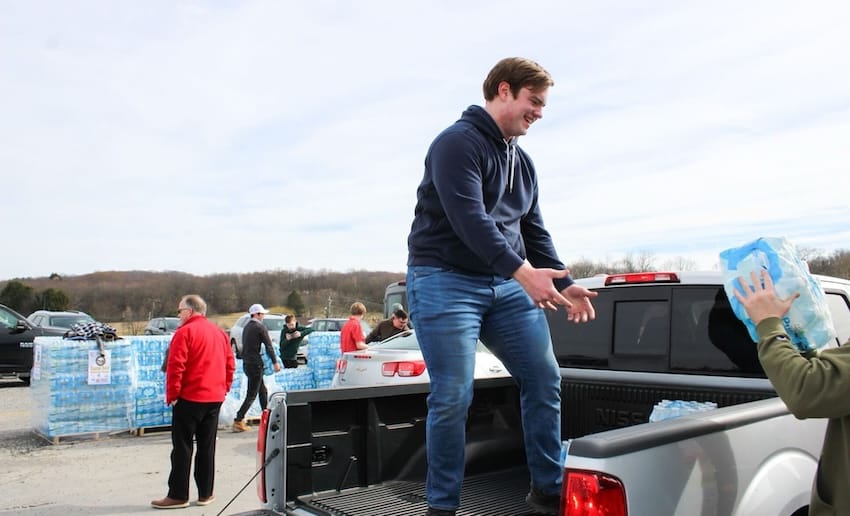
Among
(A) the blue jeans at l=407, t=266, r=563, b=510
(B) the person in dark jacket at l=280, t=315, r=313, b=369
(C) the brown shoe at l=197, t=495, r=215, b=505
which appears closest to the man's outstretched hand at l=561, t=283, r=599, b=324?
(A) the blue jeans at l=407, t=266, r=563, b=510

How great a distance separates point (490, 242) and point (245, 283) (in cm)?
9054

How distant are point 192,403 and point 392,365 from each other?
2640 millimetres

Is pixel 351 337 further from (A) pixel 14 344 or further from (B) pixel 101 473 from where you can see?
(A) pixel 14 344

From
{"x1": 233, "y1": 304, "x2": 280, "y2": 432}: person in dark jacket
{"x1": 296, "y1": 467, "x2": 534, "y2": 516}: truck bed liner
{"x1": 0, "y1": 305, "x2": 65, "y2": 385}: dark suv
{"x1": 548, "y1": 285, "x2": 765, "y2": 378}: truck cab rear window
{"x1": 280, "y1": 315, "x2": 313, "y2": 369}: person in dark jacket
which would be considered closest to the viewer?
{"x1": 296, "y1": 467, "x2": 534, "y2": 516}: truck bed liner

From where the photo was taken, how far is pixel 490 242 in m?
2.40

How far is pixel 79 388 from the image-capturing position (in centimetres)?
894

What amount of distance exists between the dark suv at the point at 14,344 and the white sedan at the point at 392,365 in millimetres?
9523

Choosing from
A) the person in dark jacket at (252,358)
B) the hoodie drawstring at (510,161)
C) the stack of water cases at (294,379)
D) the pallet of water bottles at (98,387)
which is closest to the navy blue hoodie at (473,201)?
the hoodie drawstring at (510,161)

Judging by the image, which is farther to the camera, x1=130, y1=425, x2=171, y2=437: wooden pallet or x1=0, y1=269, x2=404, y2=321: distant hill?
x1=0, y1=269, x2=404, y2=321: distant hill

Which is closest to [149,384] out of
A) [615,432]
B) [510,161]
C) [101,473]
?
[101,473]

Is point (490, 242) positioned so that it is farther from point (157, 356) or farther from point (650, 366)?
point (157, 356)

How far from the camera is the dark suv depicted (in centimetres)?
1486

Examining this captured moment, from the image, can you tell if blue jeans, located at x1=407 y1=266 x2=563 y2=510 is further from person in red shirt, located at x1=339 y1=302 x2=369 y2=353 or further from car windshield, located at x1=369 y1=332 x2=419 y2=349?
person in red shirt, located at x1=339 y1=302 x2=369 y2=353

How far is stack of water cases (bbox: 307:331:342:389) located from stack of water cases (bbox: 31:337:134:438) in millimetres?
3644
